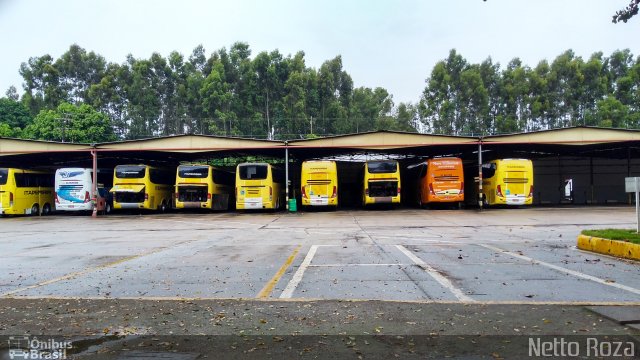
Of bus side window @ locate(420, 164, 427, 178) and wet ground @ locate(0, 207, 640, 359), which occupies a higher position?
bus side window @ locate(420, 164, 427, 178)

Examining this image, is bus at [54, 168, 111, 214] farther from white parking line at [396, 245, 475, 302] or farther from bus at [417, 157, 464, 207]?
white parking line at [396, 245, 475, 302]

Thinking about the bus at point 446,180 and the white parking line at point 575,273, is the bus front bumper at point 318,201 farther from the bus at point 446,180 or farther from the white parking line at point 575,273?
the white parking line at point 575,273

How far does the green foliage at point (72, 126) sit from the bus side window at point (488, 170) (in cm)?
4299

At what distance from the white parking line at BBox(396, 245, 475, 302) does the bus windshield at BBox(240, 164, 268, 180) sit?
20690 mm

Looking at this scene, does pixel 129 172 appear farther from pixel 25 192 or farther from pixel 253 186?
pixel 253 186

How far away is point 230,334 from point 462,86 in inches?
2525

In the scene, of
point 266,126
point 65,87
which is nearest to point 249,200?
point 266,126

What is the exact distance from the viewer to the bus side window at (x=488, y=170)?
3134cm

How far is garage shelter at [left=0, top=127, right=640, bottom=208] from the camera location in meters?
30.7

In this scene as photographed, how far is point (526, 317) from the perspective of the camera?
523cm

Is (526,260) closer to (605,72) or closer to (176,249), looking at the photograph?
(176,249)

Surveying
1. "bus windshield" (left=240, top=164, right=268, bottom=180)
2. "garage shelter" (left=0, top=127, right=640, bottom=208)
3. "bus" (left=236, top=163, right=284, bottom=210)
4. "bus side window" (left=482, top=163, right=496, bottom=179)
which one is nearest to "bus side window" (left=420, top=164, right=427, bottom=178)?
"garage shelter" (left=0, top=127, right=640, bottom=208)

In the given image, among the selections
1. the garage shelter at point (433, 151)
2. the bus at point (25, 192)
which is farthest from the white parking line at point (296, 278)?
the bus at point (25, 192)

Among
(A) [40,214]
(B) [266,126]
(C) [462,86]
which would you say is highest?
(C) [462,86]
